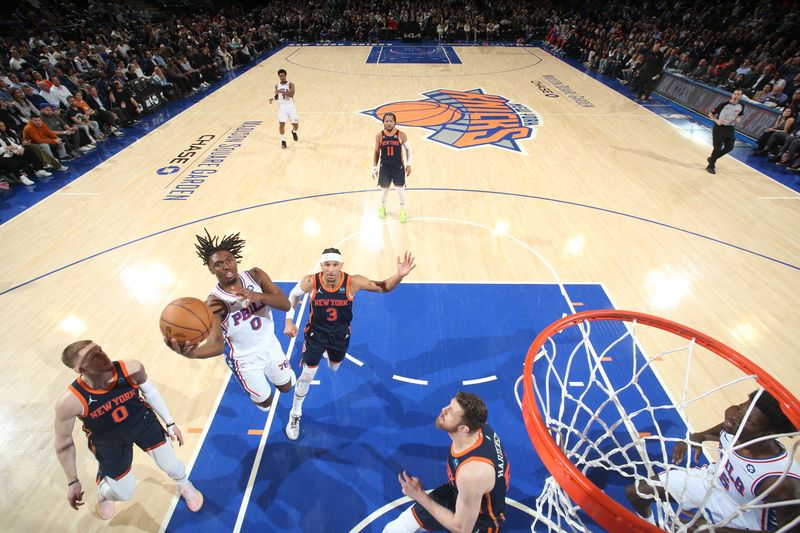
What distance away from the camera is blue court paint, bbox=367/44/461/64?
19.5 metres

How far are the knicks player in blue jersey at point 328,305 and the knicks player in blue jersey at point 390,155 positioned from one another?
3.24 meters

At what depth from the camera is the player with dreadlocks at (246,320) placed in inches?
134

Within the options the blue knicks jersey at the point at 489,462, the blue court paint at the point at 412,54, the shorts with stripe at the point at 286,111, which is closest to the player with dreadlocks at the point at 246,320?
the blue knicks jersey at the point at 489,462

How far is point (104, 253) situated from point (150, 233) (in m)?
0.76

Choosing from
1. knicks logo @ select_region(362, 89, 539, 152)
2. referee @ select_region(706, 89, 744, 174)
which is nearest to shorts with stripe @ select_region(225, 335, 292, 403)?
knicks logo @ select_region(362, 89, 539, 152)

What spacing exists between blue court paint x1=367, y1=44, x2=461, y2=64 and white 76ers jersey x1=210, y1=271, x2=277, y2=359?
18358mm

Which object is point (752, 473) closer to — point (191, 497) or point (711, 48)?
point (191, 497)

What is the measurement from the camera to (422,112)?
12.8 metres

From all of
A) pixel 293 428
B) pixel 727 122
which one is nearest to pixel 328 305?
pixel 293 428

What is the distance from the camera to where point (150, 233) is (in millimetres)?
7262

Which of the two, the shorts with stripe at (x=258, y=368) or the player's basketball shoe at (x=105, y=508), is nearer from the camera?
the player's basketball shoe at (x=105, y=508)

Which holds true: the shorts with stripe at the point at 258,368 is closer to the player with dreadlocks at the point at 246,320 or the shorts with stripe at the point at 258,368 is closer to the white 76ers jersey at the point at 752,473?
the player with dreadlocks at the point at 246,320

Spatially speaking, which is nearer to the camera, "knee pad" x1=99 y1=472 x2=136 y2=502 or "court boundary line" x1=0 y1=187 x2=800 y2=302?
"knee pad" x1=99 y1=472 x2=136 y2=502

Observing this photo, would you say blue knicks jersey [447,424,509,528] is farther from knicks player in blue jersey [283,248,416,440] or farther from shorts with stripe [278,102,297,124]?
shorts with stripe [278,102,297,124]
